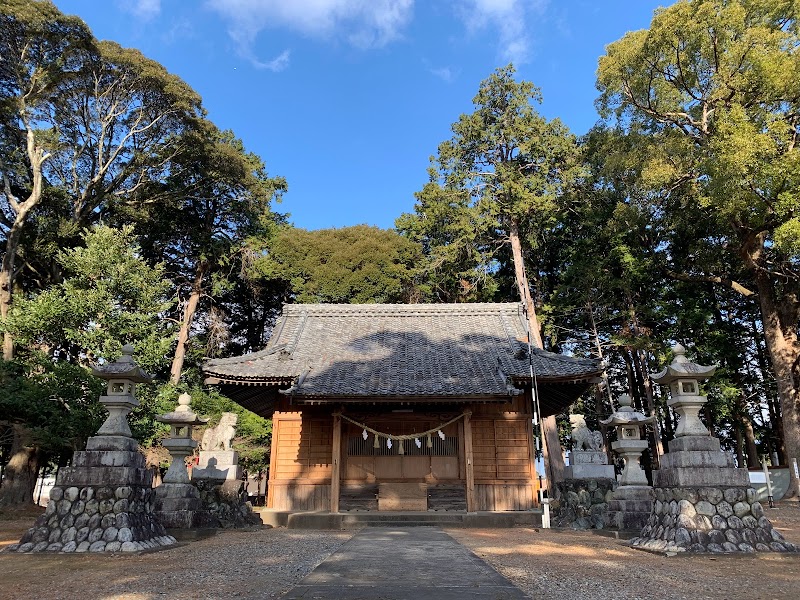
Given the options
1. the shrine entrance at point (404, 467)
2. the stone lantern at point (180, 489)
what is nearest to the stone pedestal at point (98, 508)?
the stone lantern at point (180, 489)

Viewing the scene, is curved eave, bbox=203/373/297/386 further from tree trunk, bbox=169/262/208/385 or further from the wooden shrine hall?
tree trunk, bbox=169/262/208/385

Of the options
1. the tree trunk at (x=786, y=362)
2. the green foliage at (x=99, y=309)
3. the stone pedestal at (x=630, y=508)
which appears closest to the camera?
the stone pedestal at (x=630, y=508)

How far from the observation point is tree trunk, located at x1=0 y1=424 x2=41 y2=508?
15.9 m

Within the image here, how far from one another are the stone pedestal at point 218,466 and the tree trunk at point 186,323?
32.9 feet

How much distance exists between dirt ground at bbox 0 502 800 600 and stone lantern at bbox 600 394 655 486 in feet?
6.04

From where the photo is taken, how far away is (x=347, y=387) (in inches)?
464

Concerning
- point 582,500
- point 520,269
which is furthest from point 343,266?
point 582,500

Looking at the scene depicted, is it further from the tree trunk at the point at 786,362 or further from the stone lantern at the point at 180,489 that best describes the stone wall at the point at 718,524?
the tree trunk at the point at 786,362

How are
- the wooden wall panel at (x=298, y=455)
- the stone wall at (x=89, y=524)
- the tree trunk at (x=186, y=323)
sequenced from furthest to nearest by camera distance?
the tree trunk at (x=186, y=323) → the wooden wall panel at (x=298, y=455) → the stone wall at (x=89, y=524)

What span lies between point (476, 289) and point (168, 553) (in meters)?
19.6

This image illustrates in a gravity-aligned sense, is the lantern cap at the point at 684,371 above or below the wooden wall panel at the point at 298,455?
above

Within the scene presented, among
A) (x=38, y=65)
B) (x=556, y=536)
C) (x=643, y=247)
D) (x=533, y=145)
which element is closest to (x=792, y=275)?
(x=643, y=247)

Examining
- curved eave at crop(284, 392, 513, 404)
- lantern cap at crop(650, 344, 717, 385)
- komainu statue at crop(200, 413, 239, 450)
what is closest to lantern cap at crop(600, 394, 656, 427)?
curved eave at crop(284, 392, 513, 404)

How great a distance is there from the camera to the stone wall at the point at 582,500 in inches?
425
